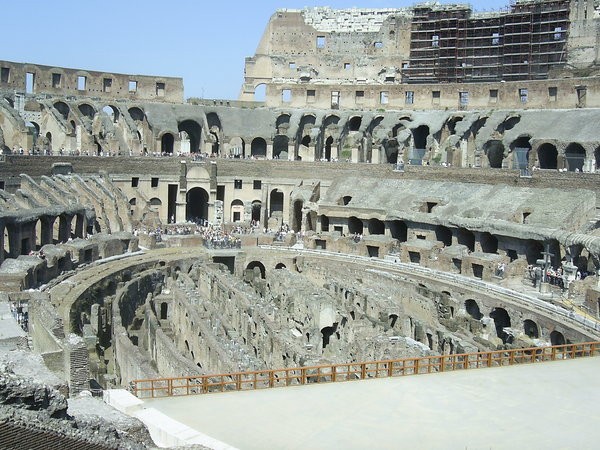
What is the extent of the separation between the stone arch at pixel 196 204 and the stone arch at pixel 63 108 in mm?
10279

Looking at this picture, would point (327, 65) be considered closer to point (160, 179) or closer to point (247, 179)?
point (247, 179)

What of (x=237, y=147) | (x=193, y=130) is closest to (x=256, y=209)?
(x=237, y=147)

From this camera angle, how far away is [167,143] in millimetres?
54250

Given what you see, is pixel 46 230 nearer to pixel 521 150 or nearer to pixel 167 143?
pixel 167 143

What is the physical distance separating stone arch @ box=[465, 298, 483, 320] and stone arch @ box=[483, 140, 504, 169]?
17410 millimetres

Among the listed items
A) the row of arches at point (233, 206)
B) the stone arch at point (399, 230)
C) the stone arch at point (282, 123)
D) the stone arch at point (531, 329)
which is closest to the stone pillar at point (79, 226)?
the row of arches at point (233, 206)

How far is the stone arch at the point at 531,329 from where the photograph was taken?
28.1 m

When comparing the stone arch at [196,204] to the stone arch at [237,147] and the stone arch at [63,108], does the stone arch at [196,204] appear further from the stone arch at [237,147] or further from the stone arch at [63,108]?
the stone arch at [63,108]

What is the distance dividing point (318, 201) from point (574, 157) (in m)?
15.9

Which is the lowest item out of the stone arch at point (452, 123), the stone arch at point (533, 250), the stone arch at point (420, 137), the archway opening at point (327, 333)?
the archway opening at point (327, 333)

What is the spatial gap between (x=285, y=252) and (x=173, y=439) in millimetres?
28888

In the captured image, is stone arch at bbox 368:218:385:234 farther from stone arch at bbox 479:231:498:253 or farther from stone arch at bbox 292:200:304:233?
stone arch at bbox 479:231:498:253

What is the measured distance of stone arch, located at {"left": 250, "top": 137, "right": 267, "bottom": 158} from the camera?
181 feet

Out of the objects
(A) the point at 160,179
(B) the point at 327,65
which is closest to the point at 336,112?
(B) the point at 327,65
